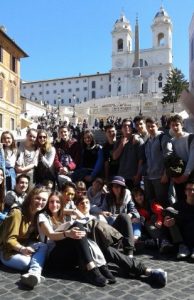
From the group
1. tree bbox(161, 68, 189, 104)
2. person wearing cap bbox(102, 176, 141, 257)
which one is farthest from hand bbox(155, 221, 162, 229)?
tree bbox(161, 68, 189, 104)

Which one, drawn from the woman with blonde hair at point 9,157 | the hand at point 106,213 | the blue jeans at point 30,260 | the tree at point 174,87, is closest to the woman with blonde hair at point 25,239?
the blue jeans at point 30,260

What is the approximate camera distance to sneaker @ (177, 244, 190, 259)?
531 centimetres

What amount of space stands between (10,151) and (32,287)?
306 cm

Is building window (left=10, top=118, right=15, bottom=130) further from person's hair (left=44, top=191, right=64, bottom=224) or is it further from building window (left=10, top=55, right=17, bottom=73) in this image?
person's hair (left=44, top=191, right=64, bottom=224)

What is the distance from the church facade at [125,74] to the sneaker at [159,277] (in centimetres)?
8795

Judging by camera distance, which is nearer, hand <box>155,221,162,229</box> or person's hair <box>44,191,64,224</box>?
person's hair <box>44,191,64,224</box>

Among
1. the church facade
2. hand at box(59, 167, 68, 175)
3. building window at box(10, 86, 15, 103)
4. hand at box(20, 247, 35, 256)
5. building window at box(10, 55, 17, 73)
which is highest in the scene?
the church facade

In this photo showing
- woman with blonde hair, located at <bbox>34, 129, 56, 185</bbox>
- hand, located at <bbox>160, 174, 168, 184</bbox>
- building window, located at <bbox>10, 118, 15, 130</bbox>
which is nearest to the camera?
hand, located at <bbox>160, 174, 168, 184</bbox>

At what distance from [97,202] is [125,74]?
311 ft

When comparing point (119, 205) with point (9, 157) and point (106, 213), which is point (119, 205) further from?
point (9, 157)

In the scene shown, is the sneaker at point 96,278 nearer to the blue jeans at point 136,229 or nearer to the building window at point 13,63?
the blue jeans at point 136,229

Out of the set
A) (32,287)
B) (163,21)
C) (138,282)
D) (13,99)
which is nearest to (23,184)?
(32,287)

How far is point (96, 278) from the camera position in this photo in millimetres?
4273

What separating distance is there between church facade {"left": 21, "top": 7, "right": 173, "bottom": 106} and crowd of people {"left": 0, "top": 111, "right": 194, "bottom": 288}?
8508 cm
